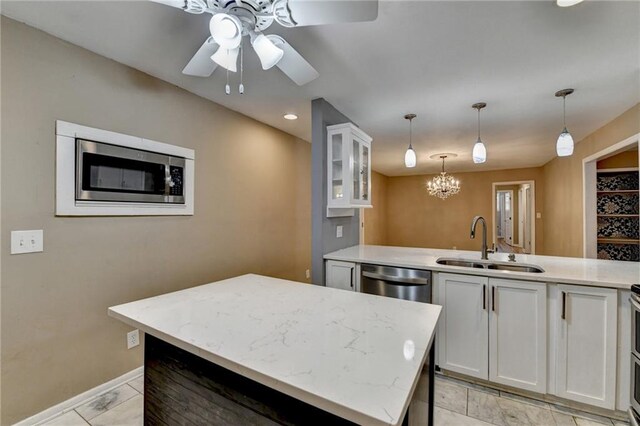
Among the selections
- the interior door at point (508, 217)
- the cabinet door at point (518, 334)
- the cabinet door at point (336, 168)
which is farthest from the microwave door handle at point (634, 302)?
the interior door at point (508, 217)

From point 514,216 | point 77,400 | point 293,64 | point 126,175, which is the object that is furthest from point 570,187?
point 77,400

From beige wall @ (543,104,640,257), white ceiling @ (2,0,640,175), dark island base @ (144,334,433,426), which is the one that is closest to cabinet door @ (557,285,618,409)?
dark island base @ (144,334,433,426)

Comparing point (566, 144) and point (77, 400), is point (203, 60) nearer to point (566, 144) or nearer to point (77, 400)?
point (77, 400)

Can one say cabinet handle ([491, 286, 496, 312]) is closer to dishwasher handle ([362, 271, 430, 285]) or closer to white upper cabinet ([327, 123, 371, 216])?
dishwasher handle ([362, 271, 430, 285])

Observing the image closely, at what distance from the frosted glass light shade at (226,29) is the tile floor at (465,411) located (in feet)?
7.20

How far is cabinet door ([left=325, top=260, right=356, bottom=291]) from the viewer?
2.50 meters

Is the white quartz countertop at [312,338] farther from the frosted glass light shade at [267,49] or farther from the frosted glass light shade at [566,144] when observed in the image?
the frosted glass light shade at [566,144]

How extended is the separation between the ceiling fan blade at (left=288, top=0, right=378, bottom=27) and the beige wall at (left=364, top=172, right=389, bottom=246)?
524 cm

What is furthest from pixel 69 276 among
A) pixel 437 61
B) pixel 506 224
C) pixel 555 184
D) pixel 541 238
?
pixel 506 224

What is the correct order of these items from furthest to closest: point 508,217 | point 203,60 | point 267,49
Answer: point 508,217 < point 203,60 < point 267,49

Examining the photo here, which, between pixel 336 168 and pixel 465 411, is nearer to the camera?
pixel 465 411

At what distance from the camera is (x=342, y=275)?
2.55 metres

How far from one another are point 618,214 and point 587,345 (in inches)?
123

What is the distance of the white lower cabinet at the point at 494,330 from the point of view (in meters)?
1.90
